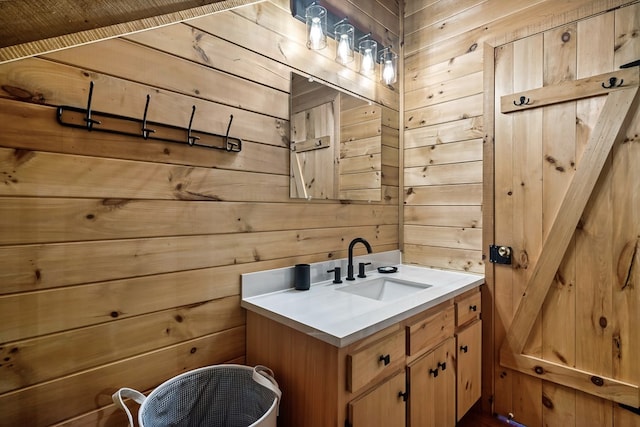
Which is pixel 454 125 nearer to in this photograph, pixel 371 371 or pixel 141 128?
pixel 371 371

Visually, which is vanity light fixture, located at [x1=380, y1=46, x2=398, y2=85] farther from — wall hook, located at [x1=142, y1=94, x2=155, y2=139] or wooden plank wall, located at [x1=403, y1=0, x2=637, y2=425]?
wall hook, located at [x1=142, y1=94, x2=155, y2=139]

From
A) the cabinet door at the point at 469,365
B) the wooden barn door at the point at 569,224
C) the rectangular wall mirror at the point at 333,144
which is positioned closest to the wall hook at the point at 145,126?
the rectangular wall mirror at the point at 333,144

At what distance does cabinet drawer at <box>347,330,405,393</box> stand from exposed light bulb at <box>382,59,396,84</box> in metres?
1.63

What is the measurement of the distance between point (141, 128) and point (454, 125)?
5.90 ft

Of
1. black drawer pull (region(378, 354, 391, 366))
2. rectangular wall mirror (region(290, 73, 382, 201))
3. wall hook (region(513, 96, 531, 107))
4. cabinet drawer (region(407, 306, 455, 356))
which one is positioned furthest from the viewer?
wall hook (region(513, 96, 531, 107))

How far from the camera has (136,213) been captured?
3.71 ft

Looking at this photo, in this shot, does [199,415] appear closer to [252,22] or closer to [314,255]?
[314,255]

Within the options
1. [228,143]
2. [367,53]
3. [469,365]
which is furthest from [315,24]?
[469,365]

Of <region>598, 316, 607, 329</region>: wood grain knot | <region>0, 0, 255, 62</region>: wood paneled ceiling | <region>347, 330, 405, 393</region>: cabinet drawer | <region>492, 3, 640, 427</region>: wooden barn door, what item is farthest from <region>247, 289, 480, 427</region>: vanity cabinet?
<region>0, 0, 255, 62</region>: wood paneled ceiling

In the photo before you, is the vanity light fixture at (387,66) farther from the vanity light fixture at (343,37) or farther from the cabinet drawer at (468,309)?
the cabinet drawer at (468,309)

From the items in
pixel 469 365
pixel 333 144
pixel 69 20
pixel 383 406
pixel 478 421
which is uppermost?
pixel 333 144

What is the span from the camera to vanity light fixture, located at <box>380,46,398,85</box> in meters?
2.12

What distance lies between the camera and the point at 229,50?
54.6 inches

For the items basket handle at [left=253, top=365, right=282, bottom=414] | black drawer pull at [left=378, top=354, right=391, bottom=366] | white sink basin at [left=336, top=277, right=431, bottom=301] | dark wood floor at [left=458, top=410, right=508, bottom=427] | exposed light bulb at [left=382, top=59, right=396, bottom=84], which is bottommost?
dark wood floor at [left=458, top=410, right=508, bottom=427]
